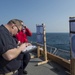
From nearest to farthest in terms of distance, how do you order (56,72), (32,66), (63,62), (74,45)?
(74,45), (56,72), (63,62), (32,66)

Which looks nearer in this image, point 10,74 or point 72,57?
point 10,74

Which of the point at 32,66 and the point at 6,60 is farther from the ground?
the point at 6,60

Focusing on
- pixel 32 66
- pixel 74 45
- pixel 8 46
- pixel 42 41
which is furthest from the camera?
pixel 42 41

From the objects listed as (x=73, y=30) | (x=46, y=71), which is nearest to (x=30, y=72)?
(x=46, y=71)

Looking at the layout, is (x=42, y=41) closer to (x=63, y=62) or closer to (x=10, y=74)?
(x=63, y=62)

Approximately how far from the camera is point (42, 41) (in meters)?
8.09

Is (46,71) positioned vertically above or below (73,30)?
below

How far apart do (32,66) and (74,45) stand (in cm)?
295

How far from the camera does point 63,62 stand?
6.77m

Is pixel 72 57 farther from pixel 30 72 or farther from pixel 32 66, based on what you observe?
pixel 32 66

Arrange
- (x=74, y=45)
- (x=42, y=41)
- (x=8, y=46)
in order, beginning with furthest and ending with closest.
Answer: (x=42, y=41) < (x=74, y=45) < (x=8, y=46)

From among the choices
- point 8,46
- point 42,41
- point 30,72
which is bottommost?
point 30,72

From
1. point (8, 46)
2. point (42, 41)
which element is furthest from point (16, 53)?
point (42, 41)

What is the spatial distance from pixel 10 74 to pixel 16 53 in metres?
0.41
